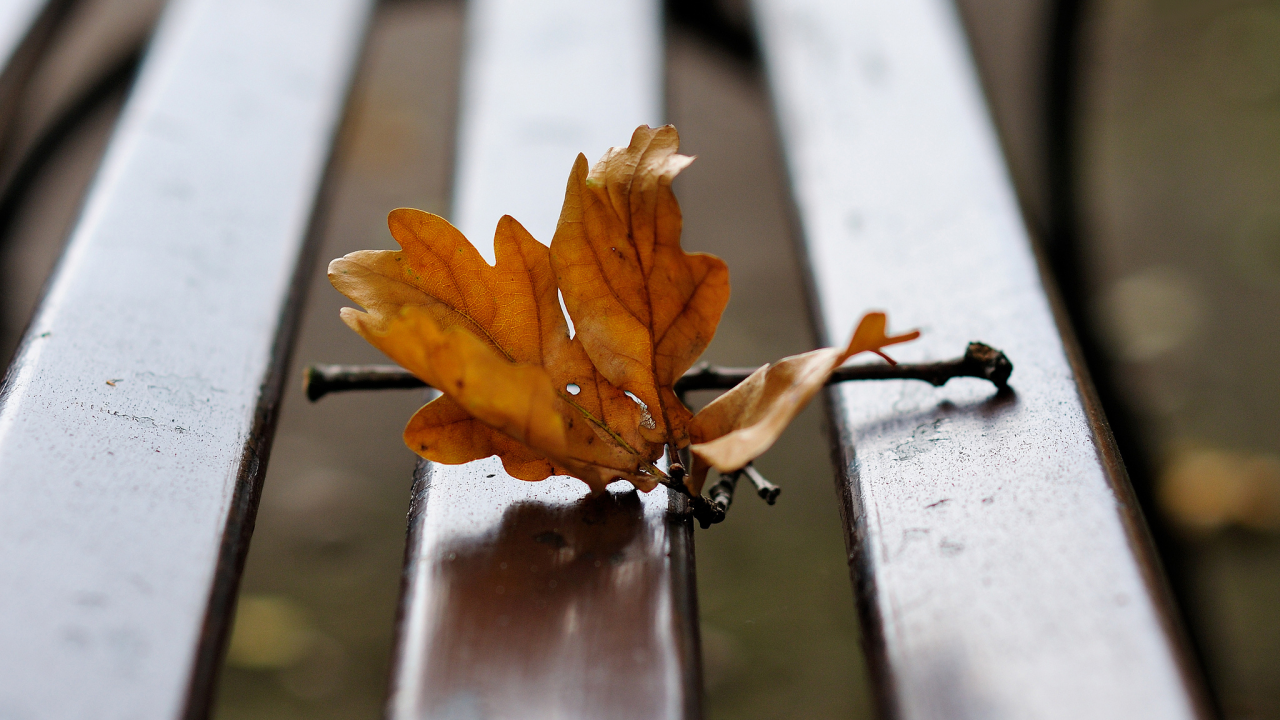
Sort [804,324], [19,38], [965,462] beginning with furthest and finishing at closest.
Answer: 1. [804,324]
2. [19,38]
3. [965,462]

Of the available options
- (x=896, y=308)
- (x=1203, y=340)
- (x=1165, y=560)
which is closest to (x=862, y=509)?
(x=896, y=308)

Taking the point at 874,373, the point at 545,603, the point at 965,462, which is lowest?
the point at 545,603

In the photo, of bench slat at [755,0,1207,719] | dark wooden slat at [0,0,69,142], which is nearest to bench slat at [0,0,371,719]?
dark wooden slat at [0,0,69,142]

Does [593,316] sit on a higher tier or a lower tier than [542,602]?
higher

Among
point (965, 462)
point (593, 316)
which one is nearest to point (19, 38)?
point (593, 316)

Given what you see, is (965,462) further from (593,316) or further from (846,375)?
(593,316)

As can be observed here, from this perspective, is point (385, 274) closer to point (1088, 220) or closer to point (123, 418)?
point (123, 418)

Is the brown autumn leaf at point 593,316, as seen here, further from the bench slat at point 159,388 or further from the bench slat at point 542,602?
the bench slat at point 159,388

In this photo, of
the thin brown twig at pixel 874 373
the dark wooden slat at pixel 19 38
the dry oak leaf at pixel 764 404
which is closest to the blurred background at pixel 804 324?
the dark wooden slat at pixel 19 38
